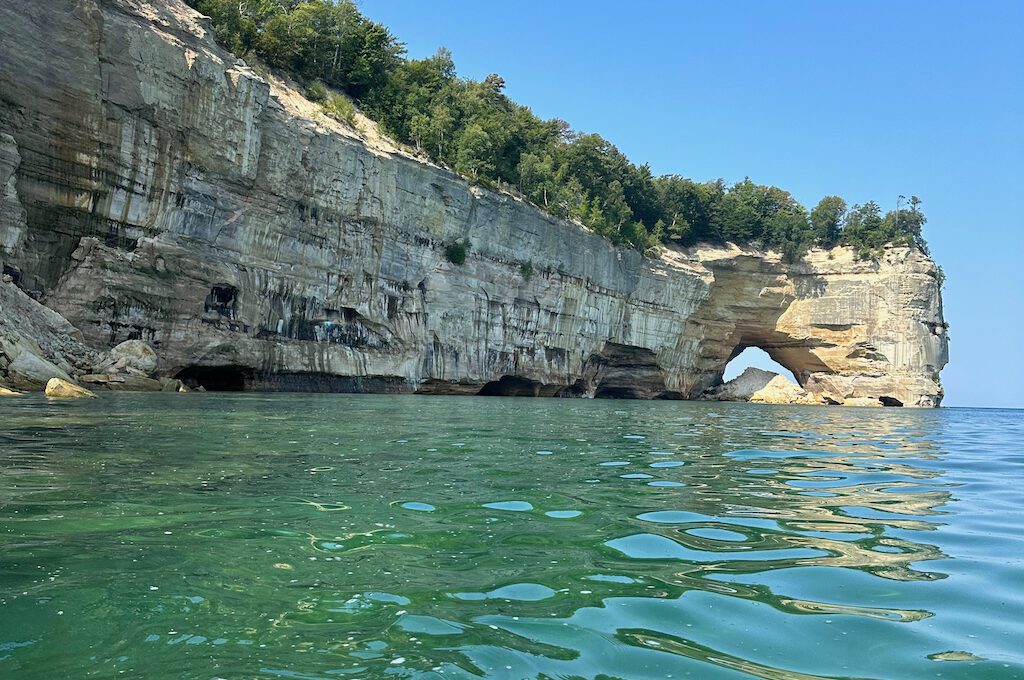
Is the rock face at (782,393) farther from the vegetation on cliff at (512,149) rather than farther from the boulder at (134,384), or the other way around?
the boulder at (134,384)

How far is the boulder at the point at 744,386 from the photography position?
204ft

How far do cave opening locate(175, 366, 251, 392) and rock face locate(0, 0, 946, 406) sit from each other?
0.12 meters

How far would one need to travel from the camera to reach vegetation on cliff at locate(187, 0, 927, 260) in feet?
125

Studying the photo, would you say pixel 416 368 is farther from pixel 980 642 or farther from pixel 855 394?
pixel 855 394

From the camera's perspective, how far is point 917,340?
184ft

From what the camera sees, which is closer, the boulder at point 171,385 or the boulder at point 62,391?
the boulder at point 62,391

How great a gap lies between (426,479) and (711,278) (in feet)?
172

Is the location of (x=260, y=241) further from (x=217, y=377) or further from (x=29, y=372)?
(x=29, y=372)

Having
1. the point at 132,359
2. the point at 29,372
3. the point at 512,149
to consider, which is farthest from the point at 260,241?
the point at 512,149

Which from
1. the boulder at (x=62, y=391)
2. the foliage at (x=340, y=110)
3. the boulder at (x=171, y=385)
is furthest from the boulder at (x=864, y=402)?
the boulder at (x=62, y=391)

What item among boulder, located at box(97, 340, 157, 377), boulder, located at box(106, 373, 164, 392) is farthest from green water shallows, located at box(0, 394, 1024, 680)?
boulder, located at box(97, 340, 157, 377)

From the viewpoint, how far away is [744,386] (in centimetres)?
6288

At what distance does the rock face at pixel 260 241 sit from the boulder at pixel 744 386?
454 inches

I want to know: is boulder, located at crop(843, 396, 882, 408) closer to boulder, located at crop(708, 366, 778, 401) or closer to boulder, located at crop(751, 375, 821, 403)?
boulder, located at crop(751, 375, 821, 403)
